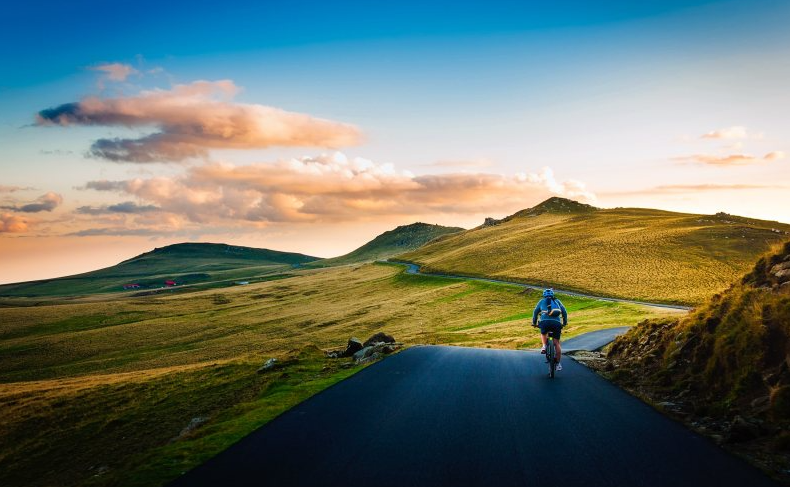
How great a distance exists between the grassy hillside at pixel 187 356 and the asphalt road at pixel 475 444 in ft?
7.03

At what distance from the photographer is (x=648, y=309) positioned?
49.6 metres

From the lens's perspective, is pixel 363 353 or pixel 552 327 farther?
pixel 363 353

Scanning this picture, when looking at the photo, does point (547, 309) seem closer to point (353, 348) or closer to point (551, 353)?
point (551, 353)

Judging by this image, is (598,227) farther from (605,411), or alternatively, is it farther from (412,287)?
(605,411)

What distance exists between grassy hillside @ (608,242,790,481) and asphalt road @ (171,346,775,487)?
1223mm

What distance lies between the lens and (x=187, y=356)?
220 ft

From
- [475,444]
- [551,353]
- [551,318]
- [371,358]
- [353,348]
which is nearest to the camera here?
[475,444]

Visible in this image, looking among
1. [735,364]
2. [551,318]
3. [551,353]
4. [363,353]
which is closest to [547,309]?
[551,318]

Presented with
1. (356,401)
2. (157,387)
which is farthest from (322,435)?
(157,387)

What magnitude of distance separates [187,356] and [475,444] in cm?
6517

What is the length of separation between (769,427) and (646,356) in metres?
7.89

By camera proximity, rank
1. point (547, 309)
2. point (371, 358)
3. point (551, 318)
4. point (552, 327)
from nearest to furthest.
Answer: point (552, 327)
point (551, 318)
point (547, 309)
point (371, 358)

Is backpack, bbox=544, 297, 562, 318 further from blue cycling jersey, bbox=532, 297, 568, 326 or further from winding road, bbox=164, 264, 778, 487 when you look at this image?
winding road, bbox=164, 264, 778, 487

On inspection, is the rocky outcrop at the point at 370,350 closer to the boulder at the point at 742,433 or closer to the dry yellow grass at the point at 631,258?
the boulder at the point at 742,433
